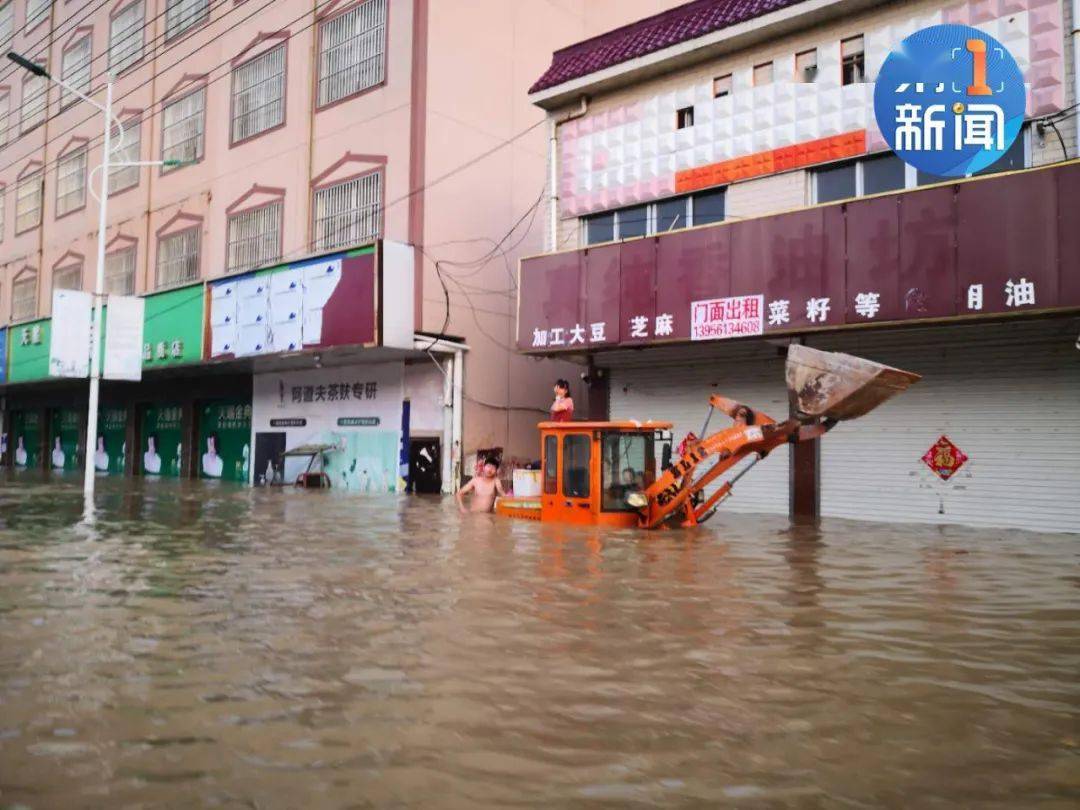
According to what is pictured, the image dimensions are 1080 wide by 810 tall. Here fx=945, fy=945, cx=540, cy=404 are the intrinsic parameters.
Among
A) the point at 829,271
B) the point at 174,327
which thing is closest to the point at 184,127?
the point at 174,327

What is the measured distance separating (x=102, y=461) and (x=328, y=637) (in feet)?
111

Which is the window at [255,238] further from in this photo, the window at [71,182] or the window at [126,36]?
the window at [71,182]

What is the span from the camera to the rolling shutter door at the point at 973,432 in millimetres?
14516

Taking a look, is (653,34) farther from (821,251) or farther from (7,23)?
(7,23)

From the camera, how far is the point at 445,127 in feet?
75.7

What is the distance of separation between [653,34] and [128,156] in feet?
73.5

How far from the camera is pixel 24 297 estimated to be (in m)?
39.9

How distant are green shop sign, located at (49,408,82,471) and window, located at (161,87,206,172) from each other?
12956 millimetres

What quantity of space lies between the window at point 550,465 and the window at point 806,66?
849cm

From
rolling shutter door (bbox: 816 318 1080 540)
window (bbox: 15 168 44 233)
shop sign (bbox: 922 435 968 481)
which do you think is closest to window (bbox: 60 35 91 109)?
window (bbox: 15 168 44 233)

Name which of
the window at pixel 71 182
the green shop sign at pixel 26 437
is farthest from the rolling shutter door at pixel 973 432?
the green shop sign at pixel 26 437

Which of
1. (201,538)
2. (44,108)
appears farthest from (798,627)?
(44,108)

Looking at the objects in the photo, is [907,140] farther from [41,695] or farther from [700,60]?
[41,695]

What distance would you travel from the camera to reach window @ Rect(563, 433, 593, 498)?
13.4 metres
